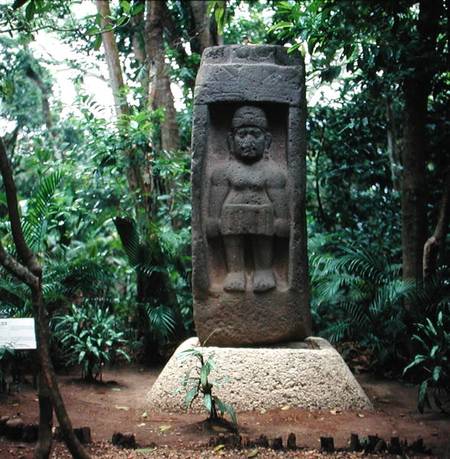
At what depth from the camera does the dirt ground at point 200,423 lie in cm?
392

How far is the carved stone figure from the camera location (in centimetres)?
530

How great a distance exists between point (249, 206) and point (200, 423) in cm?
179

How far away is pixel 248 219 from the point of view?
5.28 metres

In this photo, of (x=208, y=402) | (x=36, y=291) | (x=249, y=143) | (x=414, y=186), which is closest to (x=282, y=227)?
(x=249, y=143)

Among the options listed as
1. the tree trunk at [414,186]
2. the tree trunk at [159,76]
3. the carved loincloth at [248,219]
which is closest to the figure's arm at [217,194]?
the carved loincloth at [248,219]

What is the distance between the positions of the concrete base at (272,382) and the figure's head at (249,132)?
1581 mm

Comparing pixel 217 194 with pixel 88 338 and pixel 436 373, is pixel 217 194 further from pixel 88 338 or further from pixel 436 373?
pixel 436 373

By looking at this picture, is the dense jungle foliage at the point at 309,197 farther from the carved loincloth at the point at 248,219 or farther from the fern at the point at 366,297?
the carved loincloth at the point at 248,219

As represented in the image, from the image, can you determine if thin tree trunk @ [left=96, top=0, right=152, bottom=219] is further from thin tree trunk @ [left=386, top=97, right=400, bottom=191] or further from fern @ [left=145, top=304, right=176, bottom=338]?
thin tree trunk @ [left=386, top=97, right=400, bottom=191]

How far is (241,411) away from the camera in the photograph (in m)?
4.81

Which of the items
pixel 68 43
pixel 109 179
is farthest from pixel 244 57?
pixel 68 43

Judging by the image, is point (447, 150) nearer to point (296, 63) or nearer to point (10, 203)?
point (296, 63)

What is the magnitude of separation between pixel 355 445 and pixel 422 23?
3.42 meters

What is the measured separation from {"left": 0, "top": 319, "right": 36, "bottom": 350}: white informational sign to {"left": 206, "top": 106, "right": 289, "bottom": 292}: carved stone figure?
211 centimetres
